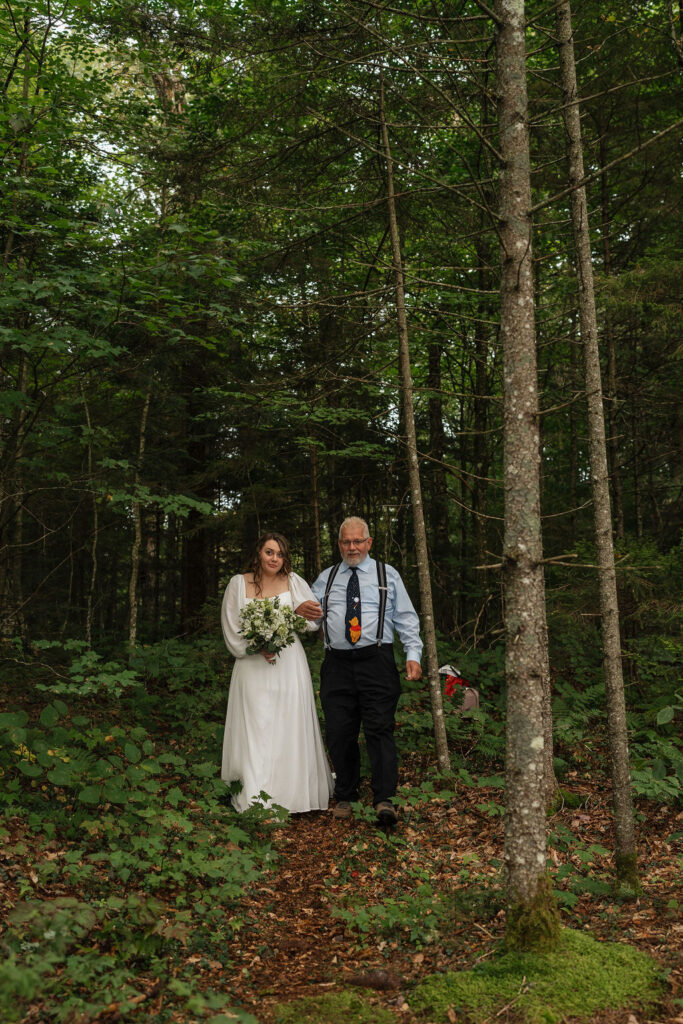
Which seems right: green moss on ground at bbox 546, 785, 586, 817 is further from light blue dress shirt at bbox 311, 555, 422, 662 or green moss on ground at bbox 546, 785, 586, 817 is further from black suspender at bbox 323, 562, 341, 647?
black suspender at bbox 323, 562, 341, 647

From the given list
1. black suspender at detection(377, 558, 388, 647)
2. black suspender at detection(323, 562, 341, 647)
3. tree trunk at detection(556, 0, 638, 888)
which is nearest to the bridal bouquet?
black suspender at detection(323, 562, 341, 647)

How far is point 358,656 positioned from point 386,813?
4.16ft

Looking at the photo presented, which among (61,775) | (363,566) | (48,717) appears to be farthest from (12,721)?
(363,566)

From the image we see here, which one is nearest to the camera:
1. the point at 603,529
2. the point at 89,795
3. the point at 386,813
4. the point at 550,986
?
the point at 550,986

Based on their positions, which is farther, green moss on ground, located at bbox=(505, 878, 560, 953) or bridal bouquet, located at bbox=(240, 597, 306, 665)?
bridal bouquet, located at bbox=(240, 597, 306, 665)

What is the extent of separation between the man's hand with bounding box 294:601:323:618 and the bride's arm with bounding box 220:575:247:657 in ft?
1.80

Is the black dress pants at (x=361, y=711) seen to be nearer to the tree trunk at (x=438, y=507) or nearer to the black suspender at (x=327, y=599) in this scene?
the black suspender at (x=327, y=599)

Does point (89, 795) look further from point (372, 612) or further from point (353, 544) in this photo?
point (353, 544)

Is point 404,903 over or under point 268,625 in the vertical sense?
under

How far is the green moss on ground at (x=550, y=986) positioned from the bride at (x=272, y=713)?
312 cm

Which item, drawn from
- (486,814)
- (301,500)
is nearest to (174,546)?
(301,500)

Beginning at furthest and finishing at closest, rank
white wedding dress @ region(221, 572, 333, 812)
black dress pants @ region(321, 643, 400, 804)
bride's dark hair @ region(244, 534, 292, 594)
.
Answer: bride's dark hair @ region(244, 534, 292, 594) < white wedding dress @ region(221, 572, 333, 812) < black dress pants @ region(321, 643, 400, 804)

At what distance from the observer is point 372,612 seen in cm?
651

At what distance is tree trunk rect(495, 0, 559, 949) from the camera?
3.58 meters
